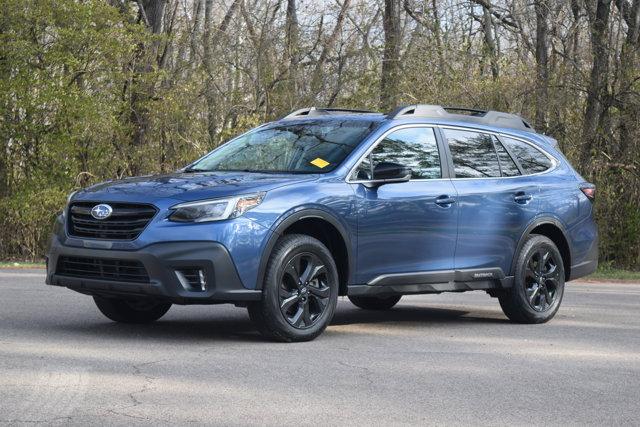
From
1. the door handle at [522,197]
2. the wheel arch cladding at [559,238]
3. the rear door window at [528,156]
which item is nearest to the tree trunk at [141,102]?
the rear door window at [528,156]

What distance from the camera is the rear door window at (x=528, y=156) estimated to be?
1155cm

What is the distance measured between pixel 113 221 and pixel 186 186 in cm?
59

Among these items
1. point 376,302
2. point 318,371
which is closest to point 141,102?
point 376,302

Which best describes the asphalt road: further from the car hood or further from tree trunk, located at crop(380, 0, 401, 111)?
tree trunk, located at crop(380, 0, 401, 111)

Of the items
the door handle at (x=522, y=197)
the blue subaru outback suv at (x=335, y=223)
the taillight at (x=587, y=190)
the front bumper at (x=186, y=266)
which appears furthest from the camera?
the taillight at (x=587, y=190)

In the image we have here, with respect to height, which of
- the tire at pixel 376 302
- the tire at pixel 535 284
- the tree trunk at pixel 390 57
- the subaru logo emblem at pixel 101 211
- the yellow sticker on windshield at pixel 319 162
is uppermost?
the tree trunk at pixel 390 57

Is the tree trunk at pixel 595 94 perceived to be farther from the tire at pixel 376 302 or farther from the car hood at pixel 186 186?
the car hood at pixel 186 186

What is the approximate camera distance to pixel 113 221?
905 centimetres

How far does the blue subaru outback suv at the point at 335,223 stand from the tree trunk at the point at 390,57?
12826mm

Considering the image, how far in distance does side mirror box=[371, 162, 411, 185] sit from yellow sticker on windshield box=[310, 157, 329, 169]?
15.6 inches

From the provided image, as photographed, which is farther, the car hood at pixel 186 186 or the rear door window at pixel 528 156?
the rear door window at pixel 528 156

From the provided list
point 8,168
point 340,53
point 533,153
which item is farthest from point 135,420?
point 340,53

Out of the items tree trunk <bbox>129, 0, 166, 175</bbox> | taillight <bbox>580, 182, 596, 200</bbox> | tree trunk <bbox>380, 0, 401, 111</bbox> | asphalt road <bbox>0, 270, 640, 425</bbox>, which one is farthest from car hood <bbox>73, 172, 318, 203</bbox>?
tree trunk <bbox>380, 0, 401, 111</bbox>

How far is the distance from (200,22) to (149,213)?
2445 centimetres
